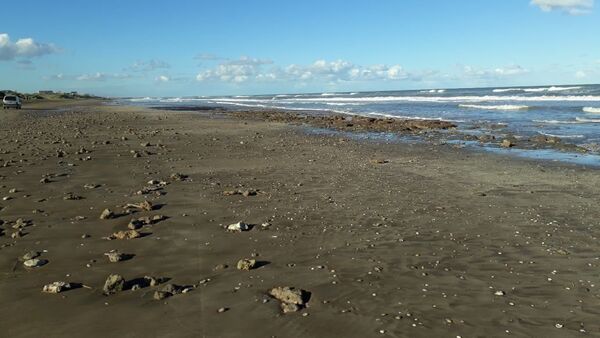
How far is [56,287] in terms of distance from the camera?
489 centimetres

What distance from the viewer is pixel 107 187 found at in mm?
9953

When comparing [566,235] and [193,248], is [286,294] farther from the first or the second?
[566,235]

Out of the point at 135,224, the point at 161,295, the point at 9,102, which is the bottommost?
the point at 161,295

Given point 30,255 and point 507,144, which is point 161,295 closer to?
point 30,255

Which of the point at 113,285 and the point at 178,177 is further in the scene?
the point at 178,177

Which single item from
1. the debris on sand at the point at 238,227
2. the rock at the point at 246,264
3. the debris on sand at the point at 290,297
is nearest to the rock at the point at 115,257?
the rock at the point at 246,264

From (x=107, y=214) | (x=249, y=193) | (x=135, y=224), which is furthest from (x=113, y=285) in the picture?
(x=249, y=193)

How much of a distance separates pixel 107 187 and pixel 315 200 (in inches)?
168

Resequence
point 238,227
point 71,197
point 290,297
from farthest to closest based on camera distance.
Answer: point 71,197 < point 238,227 < point 290,297

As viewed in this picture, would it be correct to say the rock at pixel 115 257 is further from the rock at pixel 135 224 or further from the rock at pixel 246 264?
the rock at pixel 246 264

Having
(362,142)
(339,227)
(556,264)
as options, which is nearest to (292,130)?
(362,142)

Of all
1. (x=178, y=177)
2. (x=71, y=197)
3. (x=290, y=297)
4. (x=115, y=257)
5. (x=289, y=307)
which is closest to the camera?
(x=289, y=307)

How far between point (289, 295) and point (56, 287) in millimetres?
2323

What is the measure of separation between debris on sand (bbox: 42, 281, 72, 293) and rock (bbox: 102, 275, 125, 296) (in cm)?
38
